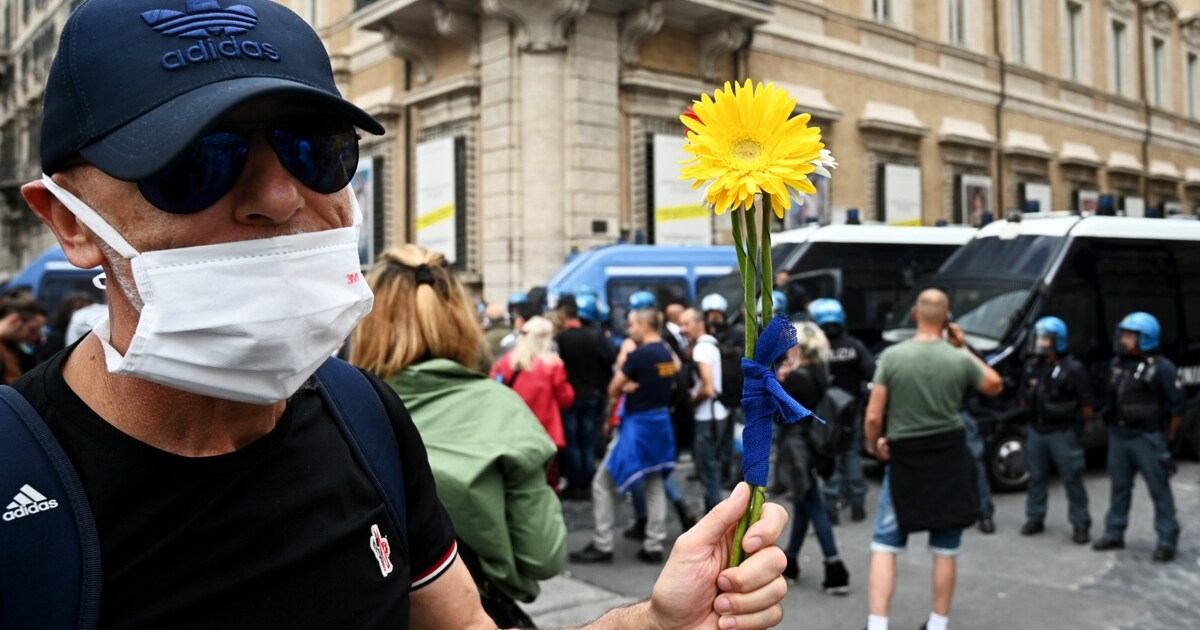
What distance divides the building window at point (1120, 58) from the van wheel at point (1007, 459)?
24530 mm

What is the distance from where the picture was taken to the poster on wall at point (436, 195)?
16453mm

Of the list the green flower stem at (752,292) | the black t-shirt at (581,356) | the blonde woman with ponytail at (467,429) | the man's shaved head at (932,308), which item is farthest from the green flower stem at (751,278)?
the black t-shirt at (581,356)

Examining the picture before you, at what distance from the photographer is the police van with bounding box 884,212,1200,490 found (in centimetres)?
909

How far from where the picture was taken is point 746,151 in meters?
1.24

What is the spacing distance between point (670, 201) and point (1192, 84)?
26488 millimetres

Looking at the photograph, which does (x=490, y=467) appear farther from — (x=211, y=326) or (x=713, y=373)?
(x=713, y=373)

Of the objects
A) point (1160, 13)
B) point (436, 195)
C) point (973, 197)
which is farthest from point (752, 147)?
point (1160, 13)

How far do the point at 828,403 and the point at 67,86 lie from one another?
5.94 metres

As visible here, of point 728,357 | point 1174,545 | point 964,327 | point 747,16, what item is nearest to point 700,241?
point 747,16

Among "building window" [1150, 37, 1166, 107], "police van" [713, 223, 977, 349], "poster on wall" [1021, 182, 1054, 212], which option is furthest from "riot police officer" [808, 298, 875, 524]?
"building window" [1150, 37, 1166, 107]

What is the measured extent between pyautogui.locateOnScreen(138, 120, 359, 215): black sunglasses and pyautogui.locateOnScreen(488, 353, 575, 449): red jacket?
20.2ft

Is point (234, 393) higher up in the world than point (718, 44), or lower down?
lower down

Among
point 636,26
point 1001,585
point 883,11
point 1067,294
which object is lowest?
point 1001,585

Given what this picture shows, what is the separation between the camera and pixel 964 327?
9.80 meters
